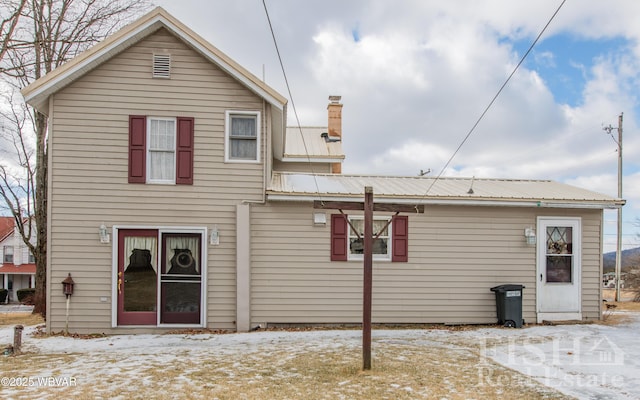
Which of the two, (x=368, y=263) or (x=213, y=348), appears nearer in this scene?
(x=368, y=263)

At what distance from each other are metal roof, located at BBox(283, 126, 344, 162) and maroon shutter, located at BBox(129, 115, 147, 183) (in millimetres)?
6121

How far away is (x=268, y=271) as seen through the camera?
406 inches

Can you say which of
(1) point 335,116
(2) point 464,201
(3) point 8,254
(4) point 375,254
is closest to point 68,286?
(4) point 375,254

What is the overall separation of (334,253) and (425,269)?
6.95ft

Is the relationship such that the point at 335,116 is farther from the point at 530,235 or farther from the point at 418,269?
the point at 530,235

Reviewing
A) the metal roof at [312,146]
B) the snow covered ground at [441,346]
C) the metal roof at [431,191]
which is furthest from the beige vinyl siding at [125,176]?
the metal roof at [312,146]

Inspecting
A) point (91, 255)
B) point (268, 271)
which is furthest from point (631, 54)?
point (91, 255)

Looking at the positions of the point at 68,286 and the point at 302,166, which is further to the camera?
the point at 302,166

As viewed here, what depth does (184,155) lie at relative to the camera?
10.0m

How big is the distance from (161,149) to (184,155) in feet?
1.70

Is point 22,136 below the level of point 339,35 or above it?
below

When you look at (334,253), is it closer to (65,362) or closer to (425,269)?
(425,269)

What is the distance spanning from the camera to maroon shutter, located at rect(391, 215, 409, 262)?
10.7 m

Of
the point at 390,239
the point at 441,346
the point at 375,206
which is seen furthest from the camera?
the point at 390,239
